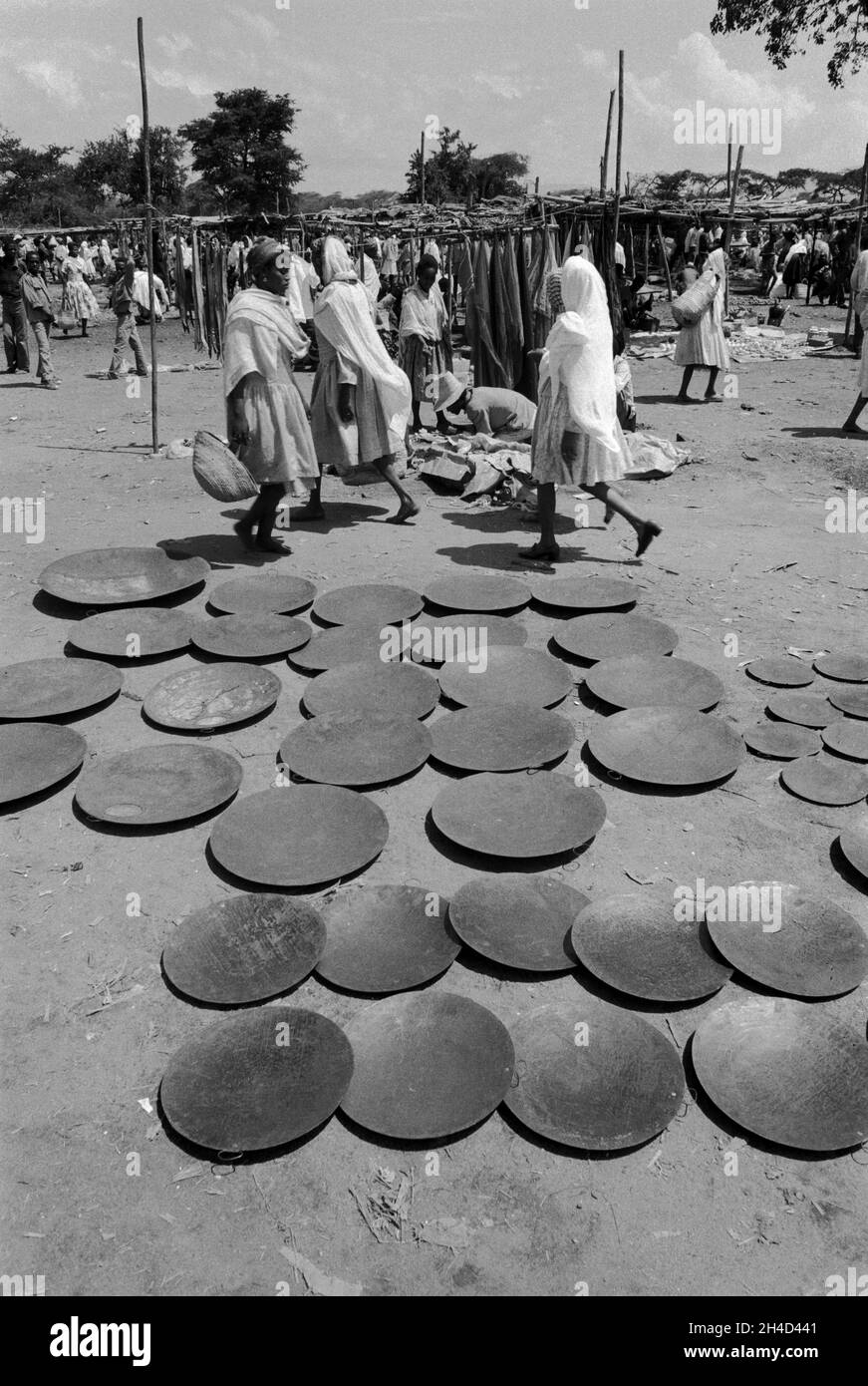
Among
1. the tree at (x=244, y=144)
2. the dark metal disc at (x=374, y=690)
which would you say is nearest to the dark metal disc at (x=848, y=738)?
the dark metal disc at (x=374, y=690)

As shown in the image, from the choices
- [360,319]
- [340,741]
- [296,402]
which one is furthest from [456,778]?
[360,319]

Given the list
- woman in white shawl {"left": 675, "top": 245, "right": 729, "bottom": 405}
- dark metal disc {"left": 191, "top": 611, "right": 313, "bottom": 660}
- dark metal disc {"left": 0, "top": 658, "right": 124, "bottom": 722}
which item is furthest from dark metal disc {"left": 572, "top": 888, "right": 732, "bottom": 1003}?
woman in white shawl {"left": 675, "top": 245, "right": 729, "bottom": 405}

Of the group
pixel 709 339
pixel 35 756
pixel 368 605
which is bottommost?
pixel 35 756

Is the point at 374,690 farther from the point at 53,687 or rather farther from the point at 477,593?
the point at 53,687

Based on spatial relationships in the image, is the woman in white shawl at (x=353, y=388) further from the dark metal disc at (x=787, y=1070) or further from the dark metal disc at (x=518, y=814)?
the dark metal disc at (x=787, y=1070)

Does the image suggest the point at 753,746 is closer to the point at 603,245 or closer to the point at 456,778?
the point at 456,778

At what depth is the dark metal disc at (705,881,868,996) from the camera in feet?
7.31

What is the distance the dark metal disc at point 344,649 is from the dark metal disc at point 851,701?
1755 millimetres

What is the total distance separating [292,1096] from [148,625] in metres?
2.62

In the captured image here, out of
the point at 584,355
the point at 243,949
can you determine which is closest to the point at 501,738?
the point at 243,949

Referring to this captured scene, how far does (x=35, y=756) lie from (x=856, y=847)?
2649 millimetres

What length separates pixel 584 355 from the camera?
4707mm

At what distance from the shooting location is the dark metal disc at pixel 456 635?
3.84m

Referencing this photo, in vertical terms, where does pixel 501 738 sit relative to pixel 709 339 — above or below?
below
